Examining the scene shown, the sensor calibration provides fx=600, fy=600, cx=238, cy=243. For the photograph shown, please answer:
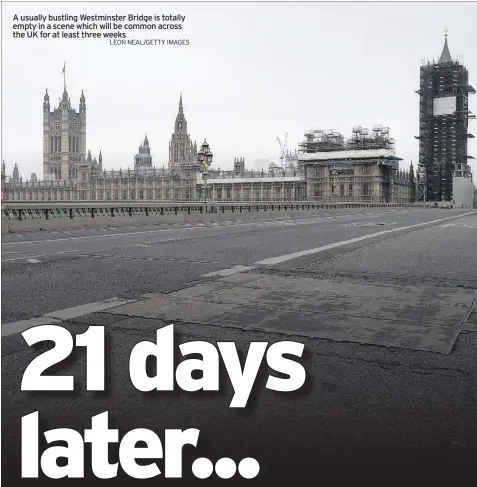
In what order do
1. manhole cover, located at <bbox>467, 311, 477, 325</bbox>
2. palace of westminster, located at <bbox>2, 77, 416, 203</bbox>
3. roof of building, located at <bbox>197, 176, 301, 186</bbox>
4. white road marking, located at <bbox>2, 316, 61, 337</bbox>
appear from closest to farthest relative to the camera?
1. white road marking, located at <bbox>2, 316, 61, 337</bbox>
2. manhole cover, located at <bbox>467, 311, 477, 325</bbox>
3. palace of westminster, located at <bbox>2, 77, 416, 203</bbox>
4. roof of building, located at <bbox>197, 176, 301, 186</bbox>

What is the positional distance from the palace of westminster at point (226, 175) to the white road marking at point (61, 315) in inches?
4076

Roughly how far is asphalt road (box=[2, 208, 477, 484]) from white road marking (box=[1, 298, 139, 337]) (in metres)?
0.05

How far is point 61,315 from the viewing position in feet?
20.2

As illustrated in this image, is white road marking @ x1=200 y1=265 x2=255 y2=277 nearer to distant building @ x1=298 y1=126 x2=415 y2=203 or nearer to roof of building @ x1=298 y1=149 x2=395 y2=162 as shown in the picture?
distant building @ x1=298 y1=126 x2=415 y2=203

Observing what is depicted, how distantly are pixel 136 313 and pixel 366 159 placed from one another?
121 metres

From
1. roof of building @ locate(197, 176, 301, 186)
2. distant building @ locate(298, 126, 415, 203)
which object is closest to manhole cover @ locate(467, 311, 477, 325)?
distant building @ locate(298, 126, 415, 203)

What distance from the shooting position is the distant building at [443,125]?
139 metres

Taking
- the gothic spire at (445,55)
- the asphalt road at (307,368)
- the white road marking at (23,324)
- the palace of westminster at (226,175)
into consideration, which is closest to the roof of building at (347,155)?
the palace of westminster at (226,175)

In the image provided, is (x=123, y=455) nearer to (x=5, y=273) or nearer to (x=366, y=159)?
(x=5, y=273)

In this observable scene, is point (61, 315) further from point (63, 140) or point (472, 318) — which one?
point (63, 140)

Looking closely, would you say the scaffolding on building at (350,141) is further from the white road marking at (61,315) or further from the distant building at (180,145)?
the white road marking at (61,315)

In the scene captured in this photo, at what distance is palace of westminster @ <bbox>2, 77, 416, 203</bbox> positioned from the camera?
404 feet

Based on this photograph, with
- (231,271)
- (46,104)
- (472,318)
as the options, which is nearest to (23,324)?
(472,318)

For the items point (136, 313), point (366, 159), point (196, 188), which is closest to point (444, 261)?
point (136, 313)
